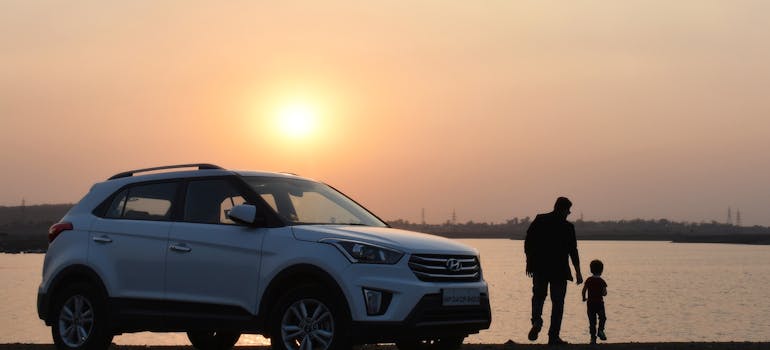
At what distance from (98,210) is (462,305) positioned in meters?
4.57

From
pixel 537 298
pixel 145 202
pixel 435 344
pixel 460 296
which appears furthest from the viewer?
pixel 537 298

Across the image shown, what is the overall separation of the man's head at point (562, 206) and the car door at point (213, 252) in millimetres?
5480

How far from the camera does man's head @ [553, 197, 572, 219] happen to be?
46.8 ft

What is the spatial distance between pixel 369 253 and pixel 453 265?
90cm

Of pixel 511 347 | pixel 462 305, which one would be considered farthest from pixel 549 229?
pixel 462 305

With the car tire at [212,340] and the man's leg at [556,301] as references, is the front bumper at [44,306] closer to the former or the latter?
the car tire at [212,340]

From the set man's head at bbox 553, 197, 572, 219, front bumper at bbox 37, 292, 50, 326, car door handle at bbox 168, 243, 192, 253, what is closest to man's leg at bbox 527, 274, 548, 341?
man's head at bbox 553, 197, 572, 219

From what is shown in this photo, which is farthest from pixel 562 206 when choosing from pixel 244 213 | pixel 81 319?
pixel 81 319

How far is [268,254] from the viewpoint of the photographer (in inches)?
387

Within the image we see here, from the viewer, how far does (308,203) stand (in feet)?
35.8

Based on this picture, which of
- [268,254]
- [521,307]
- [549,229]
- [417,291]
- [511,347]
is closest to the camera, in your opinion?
[417,291]

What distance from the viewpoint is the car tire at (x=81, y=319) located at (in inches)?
445

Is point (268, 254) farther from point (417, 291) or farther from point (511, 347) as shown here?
point (511, 347)

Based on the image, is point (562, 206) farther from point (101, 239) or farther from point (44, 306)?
point (44, 306)
